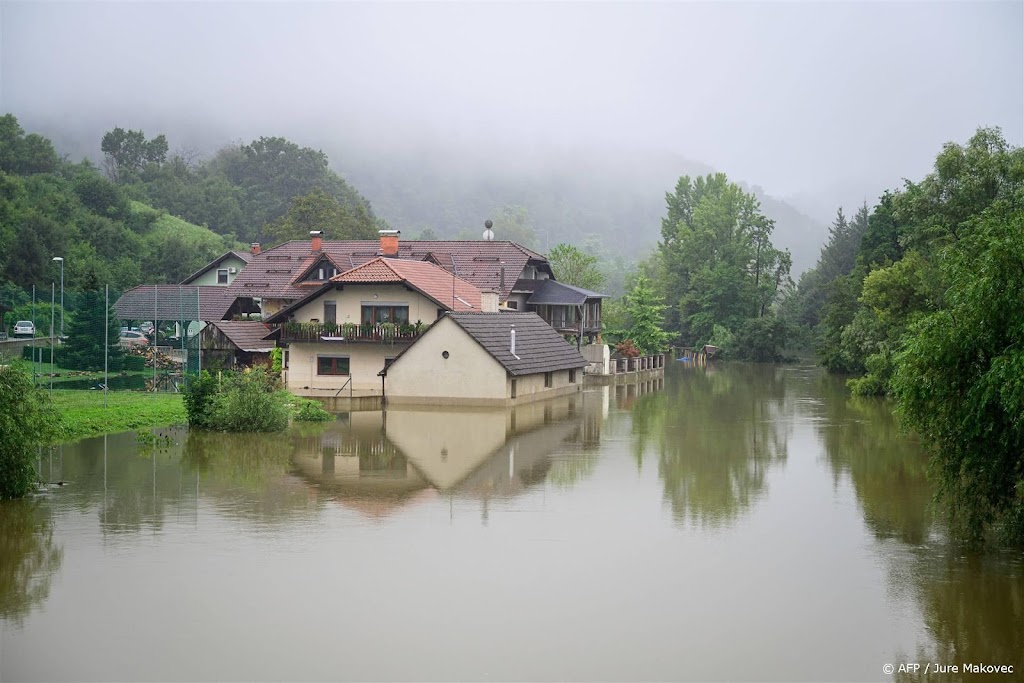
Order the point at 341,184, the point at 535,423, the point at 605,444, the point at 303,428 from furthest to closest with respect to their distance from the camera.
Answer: the point at 341,184 < the point at 535,423 < the point at 303,428 < the point at 605,444

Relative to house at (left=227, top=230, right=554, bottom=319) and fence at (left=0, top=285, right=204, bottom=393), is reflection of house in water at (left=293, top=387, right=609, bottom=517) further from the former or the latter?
house at (left=227, top=230, right=554, bottom=319)

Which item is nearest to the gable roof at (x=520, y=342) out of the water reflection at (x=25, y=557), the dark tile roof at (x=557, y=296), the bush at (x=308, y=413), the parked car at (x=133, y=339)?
the bush at (x=308, y=413)

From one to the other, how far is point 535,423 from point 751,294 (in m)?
50.8

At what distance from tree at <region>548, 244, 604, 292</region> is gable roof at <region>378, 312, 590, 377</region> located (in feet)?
98.8

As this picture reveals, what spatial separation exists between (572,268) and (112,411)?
49.1 metres

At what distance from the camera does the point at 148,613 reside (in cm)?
1452

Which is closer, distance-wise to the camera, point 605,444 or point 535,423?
point 605,444

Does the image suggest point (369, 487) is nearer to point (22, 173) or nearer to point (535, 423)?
point (535, 423)

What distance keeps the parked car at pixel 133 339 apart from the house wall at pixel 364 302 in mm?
13215

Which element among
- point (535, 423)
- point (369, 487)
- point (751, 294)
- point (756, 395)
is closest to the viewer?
point (369, 487)

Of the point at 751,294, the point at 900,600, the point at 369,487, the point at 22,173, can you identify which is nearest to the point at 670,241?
the point at 751,294

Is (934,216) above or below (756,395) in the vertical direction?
above

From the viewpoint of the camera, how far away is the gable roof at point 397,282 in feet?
139

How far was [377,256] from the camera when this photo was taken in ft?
177
